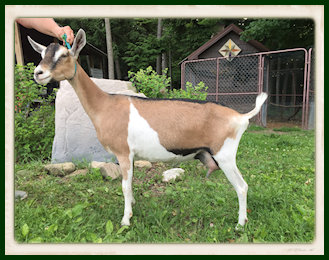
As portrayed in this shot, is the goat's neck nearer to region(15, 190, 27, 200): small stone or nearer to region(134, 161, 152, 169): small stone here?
region(15, 190, 27, 200): small stone

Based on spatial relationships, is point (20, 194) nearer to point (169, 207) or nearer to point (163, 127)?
point (169, 207)

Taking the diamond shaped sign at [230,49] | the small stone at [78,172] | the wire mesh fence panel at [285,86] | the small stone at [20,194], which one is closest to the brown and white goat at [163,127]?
the small stone at [20,194]

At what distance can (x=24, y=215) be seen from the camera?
2617 mm

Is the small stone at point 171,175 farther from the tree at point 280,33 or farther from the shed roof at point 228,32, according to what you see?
the shed roof at point 228,32

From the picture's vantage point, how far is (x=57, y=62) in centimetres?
222

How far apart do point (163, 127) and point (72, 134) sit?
2683mm

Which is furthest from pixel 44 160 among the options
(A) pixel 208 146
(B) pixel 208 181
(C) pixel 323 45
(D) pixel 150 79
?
(C) pixel 323 45

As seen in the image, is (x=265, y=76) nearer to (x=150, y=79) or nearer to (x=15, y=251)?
(x=150, y=79)

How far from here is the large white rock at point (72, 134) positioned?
4.38 meters

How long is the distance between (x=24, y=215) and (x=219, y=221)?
2251 millimetres

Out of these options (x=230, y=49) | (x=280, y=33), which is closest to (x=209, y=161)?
(x=280, y=33)

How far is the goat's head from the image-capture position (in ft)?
7.11

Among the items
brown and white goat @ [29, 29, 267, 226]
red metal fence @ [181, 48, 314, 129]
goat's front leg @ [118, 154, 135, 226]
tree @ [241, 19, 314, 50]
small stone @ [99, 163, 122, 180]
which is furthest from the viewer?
red metal fence @ [181, 48, 314, 129]

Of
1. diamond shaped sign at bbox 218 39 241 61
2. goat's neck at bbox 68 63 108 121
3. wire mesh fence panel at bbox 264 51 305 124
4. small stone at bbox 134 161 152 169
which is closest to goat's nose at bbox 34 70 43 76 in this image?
A: goat's neck at bbox 68 63 108 121
